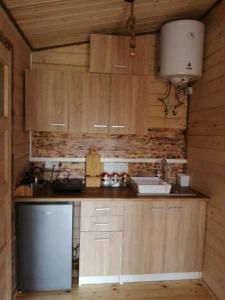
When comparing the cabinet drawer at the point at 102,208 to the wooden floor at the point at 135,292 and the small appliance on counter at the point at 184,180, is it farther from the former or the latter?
the small appliance on counter at the point at 184,180

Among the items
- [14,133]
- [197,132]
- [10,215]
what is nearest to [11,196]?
[10,215]

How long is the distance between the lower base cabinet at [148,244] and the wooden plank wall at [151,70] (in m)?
0.93

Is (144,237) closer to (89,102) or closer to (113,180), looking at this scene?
(113,180)

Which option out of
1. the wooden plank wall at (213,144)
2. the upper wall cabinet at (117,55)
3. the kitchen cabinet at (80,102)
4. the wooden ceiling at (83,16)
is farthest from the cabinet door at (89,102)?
the wooden plank wall at (213,144)

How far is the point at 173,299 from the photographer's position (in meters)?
2.21

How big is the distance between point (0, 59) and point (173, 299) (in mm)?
2403

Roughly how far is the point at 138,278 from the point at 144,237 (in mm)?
426

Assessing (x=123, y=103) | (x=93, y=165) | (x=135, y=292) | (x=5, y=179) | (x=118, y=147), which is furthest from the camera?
(x=118, y=147)

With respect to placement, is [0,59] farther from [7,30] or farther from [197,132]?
[197,132]

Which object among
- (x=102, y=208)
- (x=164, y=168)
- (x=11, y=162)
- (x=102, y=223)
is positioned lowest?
(x=102, y=223)

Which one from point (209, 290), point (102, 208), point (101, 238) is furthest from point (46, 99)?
point (209, 290)

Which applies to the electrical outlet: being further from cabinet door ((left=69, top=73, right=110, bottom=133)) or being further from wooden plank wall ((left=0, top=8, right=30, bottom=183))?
cabinet door ((left=69, top=73, right=110, bottom=133))

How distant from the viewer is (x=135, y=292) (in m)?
2.29

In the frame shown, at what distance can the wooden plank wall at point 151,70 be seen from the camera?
2.66 m
